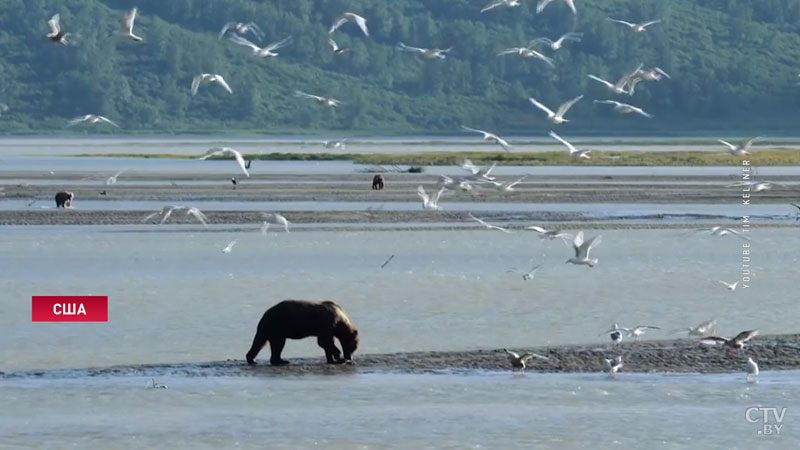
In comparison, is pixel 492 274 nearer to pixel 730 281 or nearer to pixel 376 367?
pixel 730 281

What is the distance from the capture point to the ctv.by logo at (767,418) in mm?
16422

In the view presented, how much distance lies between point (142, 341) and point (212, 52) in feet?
549

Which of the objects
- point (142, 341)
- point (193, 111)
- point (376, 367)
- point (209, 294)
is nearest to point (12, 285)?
point (209, 294)

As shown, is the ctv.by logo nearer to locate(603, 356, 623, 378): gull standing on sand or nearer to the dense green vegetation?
locate(603, 356, 623, 378): gull standing on sand

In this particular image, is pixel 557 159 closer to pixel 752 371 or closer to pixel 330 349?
pixel 330 349

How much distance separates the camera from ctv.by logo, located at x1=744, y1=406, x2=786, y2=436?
16422mm

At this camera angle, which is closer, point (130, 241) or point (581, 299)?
point (581, 299)

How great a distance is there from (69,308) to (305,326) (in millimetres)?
6982

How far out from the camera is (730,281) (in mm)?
29797

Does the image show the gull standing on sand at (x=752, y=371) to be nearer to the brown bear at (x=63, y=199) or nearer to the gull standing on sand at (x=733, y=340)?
the gull standing on sand at (x=733, y=340)

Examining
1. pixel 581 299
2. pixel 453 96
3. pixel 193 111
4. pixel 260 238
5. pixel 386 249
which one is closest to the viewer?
pixel 581 299

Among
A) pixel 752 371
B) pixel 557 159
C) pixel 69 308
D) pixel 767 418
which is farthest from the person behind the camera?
pixel 557 159

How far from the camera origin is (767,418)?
1697 cm

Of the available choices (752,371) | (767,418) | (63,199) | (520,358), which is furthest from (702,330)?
(63,199)
